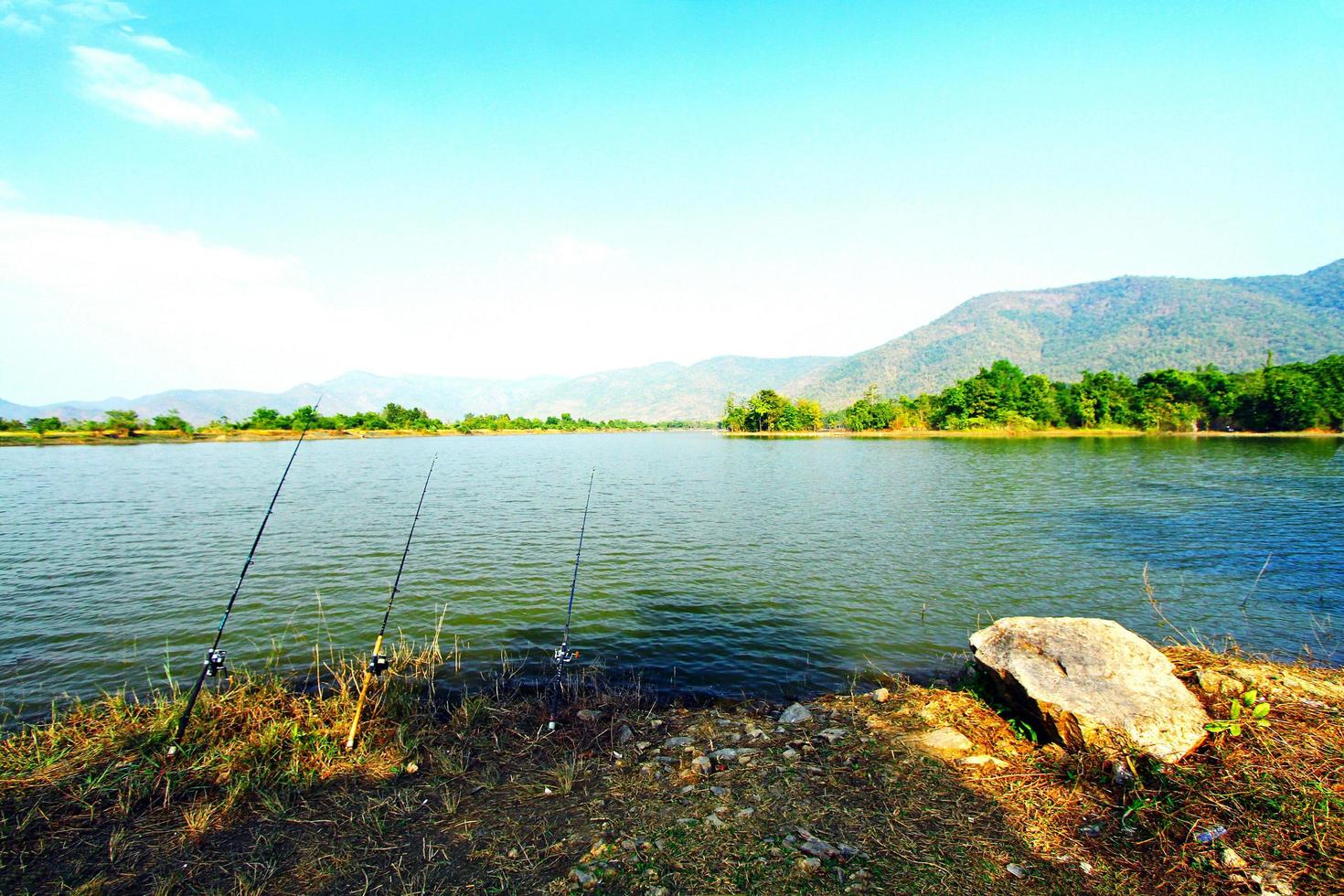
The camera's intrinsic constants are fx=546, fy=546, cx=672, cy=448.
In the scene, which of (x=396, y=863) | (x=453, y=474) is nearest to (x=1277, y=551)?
(x=396, y=863)

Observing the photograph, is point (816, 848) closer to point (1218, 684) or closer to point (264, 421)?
point (1218, 684)

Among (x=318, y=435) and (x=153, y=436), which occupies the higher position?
(x=153, y=436)

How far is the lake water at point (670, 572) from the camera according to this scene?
12.0m

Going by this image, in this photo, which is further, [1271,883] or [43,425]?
[43,425]

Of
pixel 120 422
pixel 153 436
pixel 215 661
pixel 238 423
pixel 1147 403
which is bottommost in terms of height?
pixel 215 661

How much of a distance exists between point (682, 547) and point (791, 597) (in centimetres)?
670

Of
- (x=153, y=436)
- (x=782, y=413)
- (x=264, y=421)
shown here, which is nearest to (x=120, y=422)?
(x=153, y=436)

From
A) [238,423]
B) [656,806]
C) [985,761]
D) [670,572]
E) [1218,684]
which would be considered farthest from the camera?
[238,423]

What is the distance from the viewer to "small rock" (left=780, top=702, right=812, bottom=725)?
8.23 meters

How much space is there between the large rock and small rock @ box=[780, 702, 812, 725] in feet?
8.61

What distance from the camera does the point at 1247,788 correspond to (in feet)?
16.4

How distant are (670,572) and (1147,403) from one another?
14463cm

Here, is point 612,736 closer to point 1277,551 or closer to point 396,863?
point 396,863

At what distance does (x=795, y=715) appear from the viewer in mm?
8438
